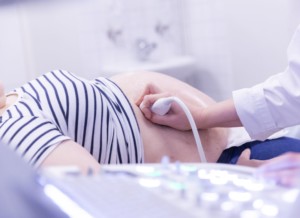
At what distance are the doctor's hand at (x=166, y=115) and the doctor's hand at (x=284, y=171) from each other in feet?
1.86

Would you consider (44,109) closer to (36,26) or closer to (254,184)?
(254,184)

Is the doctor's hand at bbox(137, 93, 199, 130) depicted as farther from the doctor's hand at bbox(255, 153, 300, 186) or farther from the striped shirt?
the doctor's hand at bbox(255, 153, 300, 186)

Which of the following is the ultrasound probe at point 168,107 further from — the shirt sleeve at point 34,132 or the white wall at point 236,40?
the white wall at point 236,40

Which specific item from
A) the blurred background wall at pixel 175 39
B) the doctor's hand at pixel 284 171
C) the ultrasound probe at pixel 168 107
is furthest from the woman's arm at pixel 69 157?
the blurred background wall at pixel 175 39

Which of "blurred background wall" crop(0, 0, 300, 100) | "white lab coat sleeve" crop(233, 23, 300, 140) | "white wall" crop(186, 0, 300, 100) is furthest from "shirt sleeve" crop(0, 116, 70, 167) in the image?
"white wall" crop(186, 0, 300, 100)

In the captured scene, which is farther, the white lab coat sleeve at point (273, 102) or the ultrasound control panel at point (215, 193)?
the white lab coat sleeve at point (273, 102)

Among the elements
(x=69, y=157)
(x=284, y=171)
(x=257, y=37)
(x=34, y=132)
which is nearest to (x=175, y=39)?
(x=257, y=37)

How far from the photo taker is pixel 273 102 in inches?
37.1

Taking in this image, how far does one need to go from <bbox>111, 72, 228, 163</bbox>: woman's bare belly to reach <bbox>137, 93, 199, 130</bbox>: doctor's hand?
0.02m

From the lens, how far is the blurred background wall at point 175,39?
2.24 meters

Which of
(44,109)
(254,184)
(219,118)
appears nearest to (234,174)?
(254,184)

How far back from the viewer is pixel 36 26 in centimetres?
222

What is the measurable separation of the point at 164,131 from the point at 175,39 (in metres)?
1.74

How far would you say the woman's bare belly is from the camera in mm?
905
